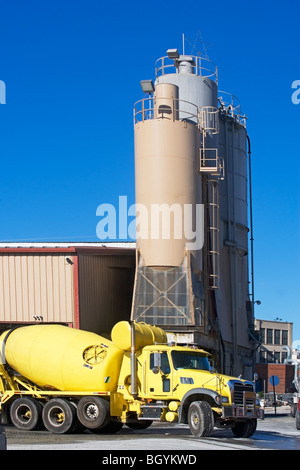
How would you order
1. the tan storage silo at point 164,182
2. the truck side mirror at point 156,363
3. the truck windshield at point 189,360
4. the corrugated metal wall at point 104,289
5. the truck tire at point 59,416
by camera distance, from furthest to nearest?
1. the corrugated metal wall at point 104,289
2. the tan storage silo at point 164,182
3. the truck tire at point 59,416
4. the truck windshield at point 189,360
5. the truck side mirror at point 156,363

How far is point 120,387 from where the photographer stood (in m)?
24.7

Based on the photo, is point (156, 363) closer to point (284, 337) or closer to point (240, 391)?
point (240, 391)

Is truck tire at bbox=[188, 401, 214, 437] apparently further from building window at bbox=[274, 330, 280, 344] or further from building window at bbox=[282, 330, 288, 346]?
building window at bbox=[282, 330, 288, 346]

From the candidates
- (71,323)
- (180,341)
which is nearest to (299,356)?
(180,341)

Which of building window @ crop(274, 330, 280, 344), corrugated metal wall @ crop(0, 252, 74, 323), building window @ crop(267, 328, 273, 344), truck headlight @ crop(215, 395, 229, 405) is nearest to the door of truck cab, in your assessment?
truck headlight @ crop(215, 395, 229, 405)

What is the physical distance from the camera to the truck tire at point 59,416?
2467 centimetres

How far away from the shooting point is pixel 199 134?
141 feet

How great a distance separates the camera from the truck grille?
23570 millimetres

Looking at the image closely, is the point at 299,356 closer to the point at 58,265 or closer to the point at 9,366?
the point at 58,265

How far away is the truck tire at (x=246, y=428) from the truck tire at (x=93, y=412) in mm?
4060

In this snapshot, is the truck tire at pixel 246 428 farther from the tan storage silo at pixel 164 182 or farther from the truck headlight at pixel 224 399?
the tan storage silo at pixel 164 182

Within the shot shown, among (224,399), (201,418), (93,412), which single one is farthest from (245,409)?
(93,412)

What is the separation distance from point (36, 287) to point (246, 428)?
1814 cm

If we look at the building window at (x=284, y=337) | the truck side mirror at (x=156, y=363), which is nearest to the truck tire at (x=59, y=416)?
the truck side mirror at (x=156, y=363)
